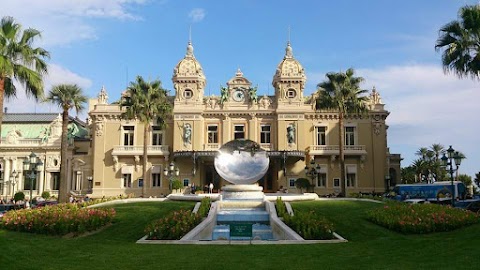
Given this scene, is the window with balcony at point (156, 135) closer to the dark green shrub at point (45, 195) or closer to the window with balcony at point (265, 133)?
the window with balcony at point (265, 133)

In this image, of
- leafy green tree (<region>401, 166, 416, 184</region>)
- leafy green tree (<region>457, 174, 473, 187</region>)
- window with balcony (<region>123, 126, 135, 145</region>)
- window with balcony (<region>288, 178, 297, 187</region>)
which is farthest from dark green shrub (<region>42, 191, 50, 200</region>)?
leafy green tree (<region>457, 174, 473, 187</region>)

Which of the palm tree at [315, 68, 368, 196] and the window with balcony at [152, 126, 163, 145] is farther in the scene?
the window with balcony at [152, 126, 163, 145]

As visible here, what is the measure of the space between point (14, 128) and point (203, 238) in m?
48.8

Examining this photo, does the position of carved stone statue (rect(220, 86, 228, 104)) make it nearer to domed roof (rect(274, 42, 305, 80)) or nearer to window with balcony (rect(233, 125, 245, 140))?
window with balcony (rect(233, 125, 245, 140))

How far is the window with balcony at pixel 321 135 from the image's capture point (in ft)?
180

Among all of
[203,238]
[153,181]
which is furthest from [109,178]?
[203,238]

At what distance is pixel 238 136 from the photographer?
54.2 metres

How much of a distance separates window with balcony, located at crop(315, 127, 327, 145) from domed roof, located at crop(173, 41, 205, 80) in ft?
47.7

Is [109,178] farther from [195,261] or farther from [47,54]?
[195,261]

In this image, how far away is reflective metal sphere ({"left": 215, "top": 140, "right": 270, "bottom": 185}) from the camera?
1236 inches

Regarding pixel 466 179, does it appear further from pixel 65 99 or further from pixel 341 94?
pixel 65 99

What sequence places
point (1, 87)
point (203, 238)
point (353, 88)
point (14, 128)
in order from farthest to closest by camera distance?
point (14, 128), point (353, 88), point (1, 87), point (203, 238)

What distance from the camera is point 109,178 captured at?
5422cm

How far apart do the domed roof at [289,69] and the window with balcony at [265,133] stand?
5.81 metres
